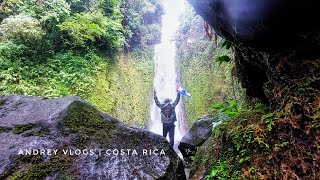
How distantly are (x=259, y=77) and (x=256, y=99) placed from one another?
364 mm

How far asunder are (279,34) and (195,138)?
4.89 meters

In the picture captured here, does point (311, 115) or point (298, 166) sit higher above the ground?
point (311, 115)

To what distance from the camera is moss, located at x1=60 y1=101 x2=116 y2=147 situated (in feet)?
10.7

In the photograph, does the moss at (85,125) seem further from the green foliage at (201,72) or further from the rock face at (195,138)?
the green foliage at (201,72)

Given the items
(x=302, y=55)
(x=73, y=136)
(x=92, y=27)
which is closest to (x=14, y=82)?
(x=92, y=27)

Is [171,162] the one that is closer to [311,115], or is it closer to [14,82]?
[311,115]

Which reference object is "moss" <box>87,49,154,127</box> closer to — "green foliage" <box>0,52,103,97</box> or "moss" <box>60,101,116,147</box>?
"green foliage" <box>0,52,103,97</box>

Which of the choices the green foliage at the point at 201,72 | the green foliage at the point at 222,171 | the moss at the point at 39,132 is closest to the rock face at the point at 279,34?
the green foliage at the point at 222,171

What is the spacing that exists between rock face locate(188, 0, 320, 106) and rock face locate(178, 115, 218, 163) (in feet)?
13.5

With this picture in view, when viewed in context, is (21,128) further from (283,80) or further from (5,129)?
(283,80)

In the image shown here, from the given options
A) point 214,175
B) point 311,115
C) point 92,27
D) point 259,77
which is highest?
point 92,27

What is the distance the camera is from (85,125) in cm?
346

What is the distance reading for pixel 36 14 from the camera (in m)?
9.14

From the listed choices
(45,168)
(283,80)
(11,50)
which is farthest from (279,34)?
(11,50)
